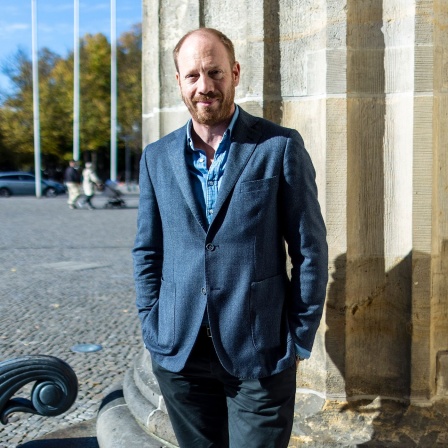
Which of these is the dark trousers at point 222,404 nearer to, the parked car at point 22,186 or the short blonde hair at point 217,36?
the short blonde hair at point 217,36

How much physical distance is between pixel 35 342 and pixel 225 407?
3564mm

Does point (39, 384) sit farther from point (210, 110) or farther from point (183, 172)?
point (210, 110)

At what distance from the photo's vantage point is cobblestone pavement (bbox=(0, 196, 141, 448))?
14.3 feet

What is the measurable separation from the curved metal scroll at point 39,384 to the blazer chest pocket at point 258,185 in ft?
5.19

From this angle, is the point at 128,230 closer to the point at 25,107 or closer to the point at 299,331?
the point at 299,331

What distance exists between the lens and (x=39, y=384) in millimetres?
3287

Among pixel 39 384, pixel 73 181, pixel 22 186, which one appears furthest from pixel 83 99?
pixel 39 384

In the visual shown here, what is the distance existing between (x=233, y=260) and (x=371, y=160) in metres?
0.98

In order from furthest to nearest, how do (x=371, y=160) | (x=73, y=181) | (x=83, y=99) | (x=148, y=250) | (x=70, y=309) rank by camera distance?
(x=83, y=99), (x=73, y=181), (x=70, y=309), (x=371, y=160), (x=148, y=250)

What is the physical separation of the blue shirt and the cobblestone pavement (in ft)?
6.77

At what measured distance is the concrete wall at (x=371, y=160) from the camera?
2.78 m

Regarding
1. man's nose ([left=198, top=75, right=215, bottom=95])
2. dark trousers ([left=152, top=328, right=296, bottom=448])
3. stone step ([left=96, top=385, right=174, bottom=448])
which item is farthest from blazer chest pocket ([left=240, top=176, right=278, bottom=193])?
stone step ([left=96, top=385, right=174, bottom=448])

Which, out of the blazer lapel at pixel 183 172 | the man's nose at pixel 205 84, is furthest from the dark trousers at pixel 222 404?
the man's nose at pixel 205 84

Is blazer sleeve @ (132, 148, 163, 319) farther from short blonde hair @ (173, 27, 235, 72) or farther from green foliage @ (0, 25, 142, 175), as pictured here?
green foliage @ (0, 25, 142, 175)
